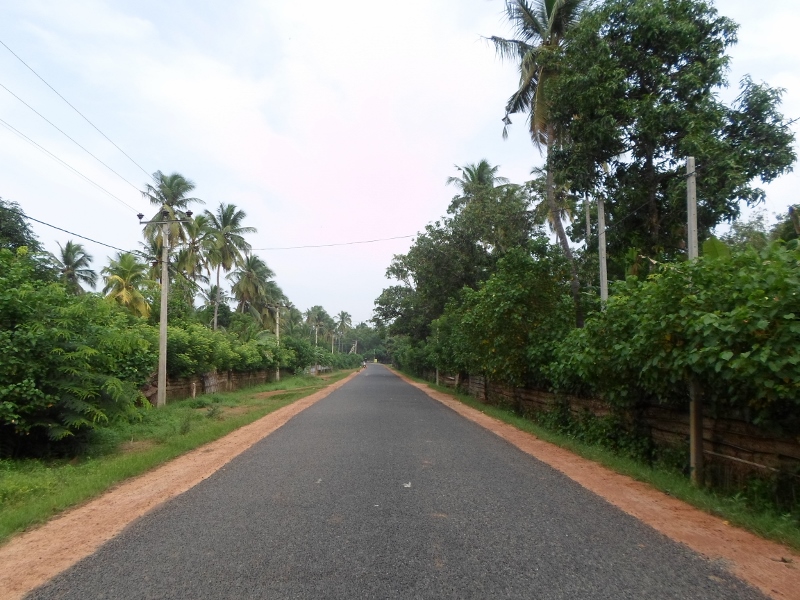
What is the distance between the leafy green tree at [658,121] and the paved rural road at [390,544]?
862 centimetres

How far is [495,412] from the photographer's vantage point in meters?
21.1

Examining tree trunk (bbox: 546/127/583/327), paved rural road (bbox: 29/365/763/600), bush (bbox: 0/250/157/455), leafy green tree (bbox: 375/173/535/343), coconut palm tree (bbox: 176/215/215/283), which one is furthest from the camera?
coconut palm tree (bbox: 176/215/215/283)

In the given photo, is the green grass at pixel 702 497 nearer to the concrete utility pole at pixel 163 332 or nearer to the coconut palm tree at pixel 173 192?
the concrete utility pole at pixel 163 332

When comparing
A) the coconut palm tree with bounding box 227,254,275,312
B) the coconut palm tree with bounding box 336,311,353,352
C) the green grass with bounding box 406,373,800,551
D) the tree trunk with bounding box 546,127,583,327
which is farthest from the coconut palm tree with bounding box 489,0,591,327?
the coconut palm tree with bounding box 336,311,353,352

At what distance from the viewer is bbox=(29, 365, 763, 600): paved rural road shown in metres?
4.38

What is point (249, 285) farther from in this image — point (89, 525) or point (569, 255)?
point (89, 525)

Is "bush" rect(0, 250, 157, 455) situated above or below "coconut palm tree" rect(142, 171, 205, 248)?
below

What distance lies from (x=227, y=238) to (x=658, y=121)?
102 feet

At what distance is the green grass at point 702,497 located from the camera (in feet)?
20.0

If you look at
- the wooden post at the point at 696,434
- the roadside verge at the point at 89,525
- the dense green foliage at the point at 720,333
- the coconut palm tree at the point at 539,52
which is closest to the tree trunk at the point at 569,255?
the coconut palm tree at the point at 539,52

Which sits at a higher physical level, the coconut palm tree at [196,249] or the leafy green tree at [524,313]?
the coconut palm tree at [196,249]

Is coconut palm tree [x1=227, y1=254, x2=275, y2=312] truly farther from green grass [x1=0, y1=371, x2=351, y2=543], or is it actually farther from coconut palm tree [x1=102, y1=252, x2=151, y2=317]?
green grass [x1=0, y1=371, x2=351, y2=543]

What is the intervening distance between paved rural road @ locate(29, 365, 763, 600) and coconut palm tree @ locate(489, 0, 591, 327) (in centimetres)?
1238

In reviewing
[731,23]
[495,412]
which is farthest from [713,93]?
[495,412]
